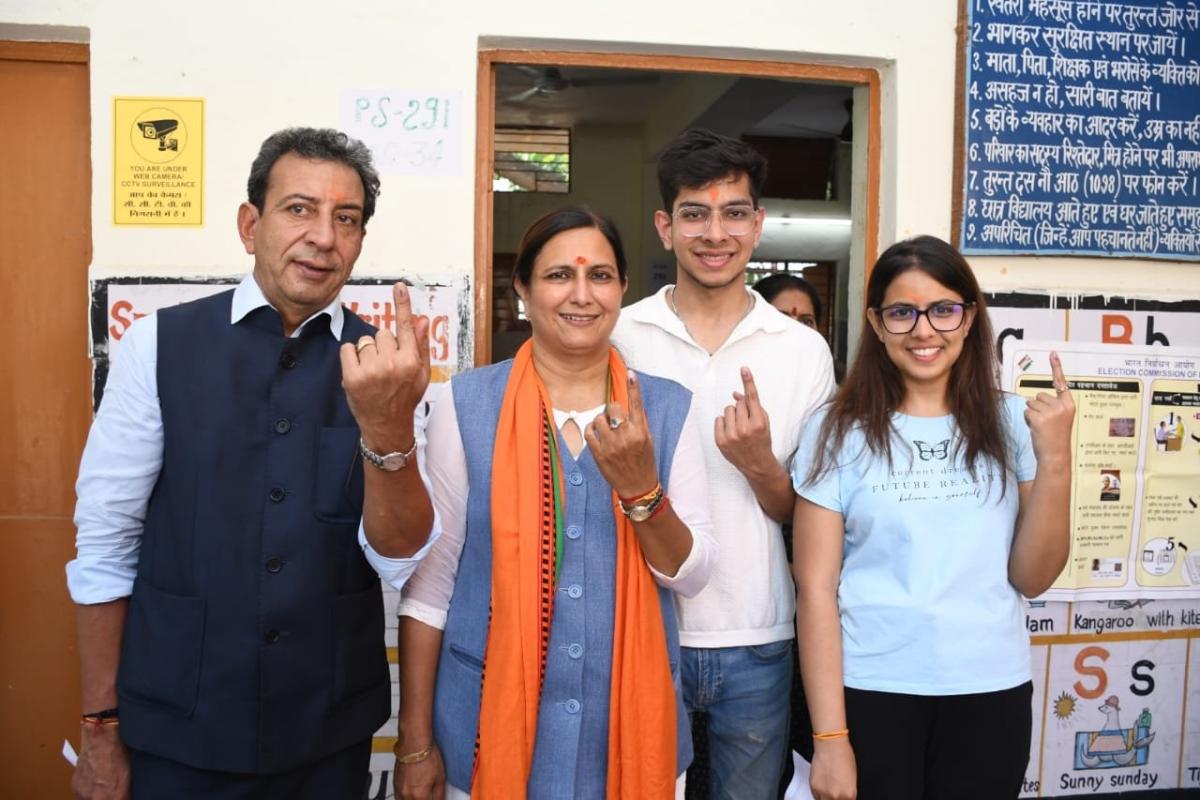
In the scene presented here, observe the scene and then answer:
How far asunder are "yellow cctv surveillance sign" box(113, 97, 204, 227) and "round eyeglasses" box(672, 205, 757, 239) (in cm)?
149

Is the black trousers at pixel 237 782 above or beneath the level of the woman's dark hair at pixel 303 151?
beneath

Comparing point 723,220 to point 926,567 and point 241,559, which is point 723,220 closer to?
point 926,567

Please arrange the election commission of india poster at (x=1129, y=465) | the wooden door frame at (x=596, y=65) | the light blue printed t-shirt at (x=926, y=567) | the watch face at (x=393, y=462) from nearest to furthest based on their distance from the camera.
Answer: the watch face at (x=393, y=462) → the light blue printed t-shirt at (x=926, y=567) → the wooden door frame at (x=596, y=65) → the election commission of india poster at (x=1129, y=465)

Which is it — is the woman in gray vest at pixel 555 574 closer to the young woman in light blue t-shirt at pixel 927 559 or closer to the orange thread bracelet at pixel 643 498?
the orange thread bracelet at pixel 643 498

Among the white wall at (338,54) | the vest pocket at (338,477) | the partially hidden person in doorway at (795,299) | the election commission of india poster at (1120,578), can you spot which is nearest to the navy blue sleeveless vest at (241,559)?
the vest pocket at (338,477)

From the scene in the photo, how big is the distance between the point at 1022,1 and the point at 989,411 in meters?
1.70

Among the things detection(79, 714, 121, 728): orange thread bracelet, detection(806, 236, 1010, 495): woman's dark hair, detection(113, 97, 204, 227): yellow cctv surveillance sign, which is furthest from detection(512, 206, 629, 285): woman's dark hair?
detection(113, 97, 204, 227): yellow cctv surveillance sign

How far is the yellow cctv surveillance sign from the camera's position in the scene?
2.55m

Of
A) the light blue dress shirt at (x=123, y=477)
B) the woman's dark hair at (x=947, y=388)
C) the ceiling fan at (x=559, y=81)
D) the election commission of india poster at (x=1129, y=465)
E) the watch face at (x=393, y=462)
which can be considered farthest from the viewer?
the ceiling fan at (x=559, y=81)

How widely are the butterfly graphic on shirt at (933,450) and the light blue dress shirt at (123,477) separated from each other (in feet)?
3.39

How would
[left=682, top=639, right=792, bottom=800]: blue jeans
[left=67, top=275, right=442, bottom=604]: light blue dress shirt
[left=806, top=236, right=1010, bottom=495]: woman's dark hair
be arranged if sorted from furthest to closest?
[left=682, top=639, right=792, bottom=800]: blue jeans → [left=806, top=236, right=1010, bottom=495]: woman's dark hair → [left=67, top=275, right=442, bottom=604]: light blue dress shirt

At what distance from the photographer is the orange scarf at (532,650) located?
1615 mm

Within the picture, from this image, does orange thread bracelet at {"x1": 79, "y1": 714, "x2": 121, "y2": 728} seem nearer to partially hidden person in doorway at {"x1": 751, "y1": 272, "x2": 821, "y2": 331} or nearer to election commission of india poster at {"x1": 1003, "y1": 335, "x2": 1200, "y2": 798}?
partially hidden person in doorway at {"x1": 751, "y1": 272, "x2": 821, "y2": 331}

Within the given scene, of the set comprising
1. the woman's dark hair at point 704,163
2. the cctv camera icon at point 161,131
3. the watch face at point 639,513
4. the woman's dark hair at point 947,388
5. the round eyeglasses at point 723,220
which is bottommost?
the watch face at point 639,513
